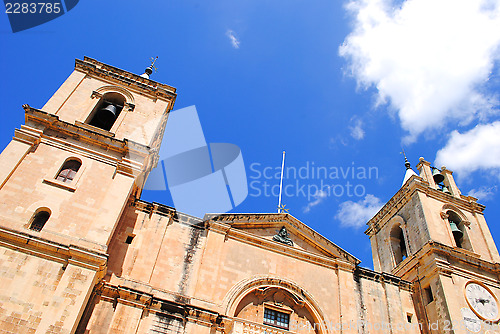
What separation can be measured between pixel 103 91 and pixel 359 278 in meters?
14.6

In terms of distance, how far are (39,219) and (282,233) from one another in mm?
9639

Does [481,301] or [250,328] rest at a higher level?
[481,301]

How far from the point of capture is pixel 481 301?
1767 centimetres

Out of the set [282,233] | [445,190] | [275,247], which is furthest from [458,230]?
[275,247]

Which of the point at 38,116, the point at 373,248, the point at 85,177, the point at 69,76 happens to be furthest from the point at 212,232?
the point at 373,248

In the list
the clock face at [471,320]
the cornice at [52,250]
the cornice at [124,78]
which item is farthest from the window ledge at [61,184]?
the clock face at [471,320]

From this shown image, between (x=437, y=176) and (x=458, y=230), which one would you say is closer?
(x=458, y=230)

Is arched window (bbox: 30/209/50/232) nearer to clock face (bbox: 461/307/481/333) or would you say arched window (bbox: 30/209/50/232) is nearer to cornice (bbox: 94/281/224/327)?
cornice (bbox: 94/281/224/327)

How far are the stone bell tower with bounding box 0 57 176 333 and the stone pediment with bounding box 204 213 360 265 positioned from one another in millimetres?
4404

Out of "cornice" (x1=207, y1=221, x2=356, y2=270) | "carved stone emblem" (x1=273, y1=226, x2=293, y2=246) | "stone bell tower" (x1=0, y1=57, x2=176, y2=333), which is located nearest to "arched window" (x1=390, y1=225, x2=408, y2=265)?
"cornice" (x1=207, y1=221, x2=356, y2=270)

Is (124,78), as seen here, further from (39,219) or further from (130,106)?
(39,219)

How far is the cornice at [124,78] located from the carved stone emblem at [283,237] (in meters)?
8.65

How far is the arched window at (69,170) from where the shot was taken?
14.4 meters

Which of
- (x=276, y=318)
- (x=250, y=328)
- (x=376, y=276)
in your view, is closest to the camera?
(x=250, y=328)
